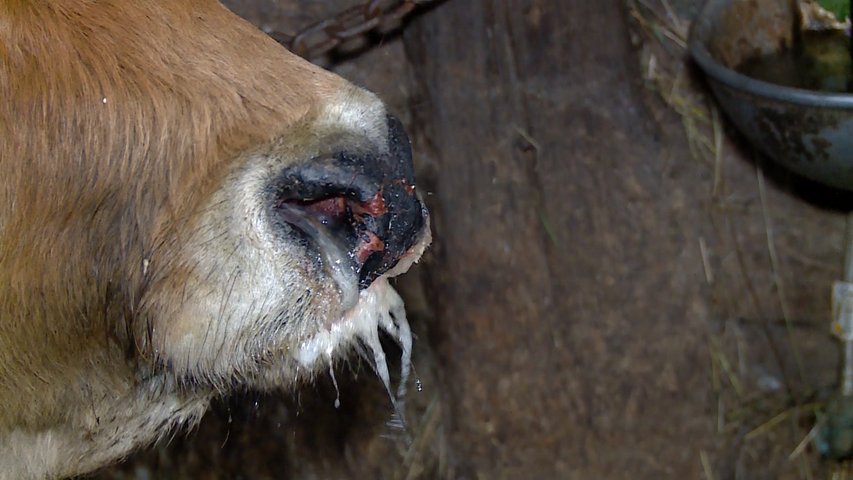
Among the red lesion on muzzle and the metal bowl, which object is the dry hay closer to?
the metal bowl

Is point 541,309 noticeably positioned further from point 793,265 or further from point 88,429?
point 88,429

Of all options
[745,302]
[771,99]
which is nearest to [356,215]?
[771,99]

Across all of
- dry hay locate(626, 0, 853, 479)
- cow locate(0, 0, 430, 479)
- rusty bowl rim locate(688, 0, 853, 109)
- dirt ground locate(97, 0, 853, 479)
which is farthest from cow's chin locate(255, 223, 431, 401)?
dry hay locate(626, 0, 853, 479)

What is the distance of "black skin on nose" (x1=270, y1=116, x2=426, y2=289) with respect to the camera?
1.09 meters

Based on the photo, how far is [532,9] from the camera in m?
2.43

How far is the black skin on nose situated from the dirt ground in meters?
1.35

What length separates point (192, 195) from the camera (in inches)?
44.2

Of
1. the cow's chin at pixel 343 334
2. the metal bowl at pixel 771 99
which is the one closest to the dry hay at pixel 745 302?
the metal bowl at pixel 771 99

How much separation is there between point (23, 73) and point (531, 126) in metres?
1.54

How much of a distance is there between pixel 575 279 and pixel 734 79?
677 mm

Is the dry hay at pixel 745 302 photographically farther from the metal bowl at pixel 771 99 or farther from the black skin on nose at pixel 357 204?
the black skin on nose at pixel 357 204

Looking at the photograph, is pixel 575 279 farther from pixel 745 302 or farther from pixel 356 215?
pixel 356 215

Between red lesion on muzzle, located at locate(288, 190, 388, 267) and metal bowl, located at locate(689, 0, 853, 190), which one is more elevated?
red lesion on muzzle, located at locate(288, 190, 388, 267)

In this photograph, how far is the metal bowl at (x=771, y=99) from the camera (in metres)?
2.04
